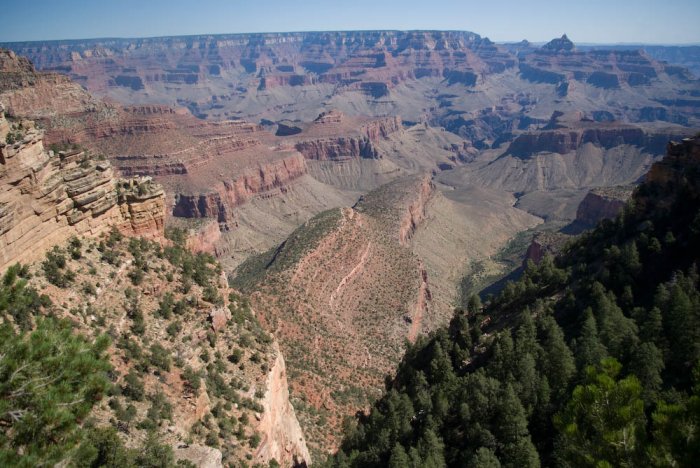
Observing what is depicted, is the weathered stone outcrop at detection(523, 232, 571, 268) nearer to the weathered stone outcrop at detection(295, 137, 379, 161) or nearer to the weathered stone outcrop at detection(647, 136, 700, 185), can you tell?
the weathered stone outcrop at detection(647, 136, 700, 185)

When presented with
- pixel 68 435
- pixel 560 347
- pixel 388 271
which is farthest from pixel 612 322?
pixel 388 271

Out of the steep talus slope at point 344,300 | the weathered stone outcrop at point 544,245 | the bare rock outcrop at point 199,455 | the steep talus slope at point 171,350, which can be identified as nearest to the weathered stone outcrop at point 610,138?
the weathered stone outcrop at point 544,245

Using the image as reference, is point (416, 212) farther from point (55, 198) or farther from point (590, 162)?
point (590, 162)

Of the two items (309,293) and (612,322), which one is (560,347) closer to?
(612,322)

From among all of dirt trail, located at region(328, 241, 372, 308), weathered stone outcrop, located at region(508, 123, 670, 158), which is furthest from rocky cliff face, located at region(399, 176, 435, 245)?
weathered stone outcrop, located at region(508, 123, 670, 158)

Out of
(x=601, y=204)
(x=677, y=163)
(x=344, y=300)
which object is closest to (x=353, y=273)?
(x=344, y=300)

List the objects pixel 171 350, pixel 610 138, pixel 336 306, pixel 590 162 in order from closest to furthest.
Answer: pixel 171 350, pixel 336 306, pixel 590 162, pixel 610 138

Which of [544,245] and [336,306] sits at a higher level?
[336,306]

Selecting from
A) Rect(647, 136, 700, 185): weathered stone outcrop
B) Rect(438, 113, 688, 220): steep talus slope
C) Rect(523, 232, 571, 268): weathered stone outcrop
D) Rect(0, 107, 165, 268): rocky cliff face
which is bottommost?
Rect(438, 113, 688, 220): steep talus slope
